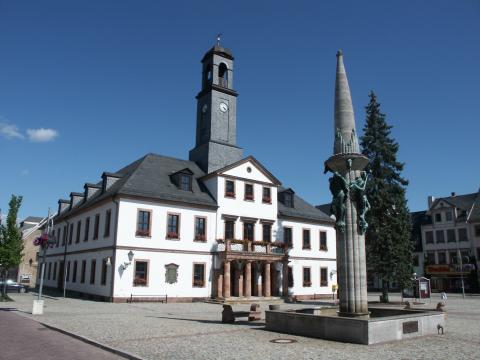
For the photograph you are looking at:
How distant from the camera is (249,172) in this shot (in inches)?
1437

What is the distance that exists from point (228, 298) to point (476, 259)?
40040mm

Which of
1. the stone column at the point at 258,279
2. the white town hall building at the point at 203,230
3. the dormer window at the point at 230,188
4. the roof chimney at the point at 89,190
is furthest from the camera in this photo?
the roof chimney at the point at 89,190

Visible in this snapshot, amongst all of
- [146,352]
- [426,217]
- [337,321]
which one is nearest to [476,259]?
[426,217]

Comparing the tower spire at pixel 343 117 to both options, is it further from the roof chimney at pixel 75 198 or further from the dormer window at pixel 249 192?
the roof chimney at pixel 75 198

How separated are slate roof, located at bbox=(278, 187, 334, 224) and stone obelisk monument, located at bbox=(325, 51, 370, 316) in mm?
22874

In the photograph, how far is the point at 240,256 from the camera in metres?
33.0

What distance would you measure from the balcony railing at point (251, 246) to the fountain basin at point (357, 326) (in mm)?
18219

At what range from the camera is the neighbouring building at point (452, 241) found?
5586 cm

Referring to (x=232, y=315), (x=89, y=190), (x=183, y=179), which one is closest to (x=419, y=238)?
(x=183, y=179)

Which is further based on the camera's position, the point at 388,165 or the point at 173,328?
the point at 388,165

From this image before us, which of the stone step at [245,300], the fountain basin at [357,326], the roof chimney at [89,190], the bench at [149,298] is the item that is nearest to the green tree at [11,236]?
the bench at [149,298]

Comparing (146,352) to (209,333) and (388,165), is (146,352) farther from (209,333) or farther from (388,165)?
(388,165)

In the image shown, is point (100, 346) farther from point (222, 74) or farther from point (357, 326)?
point (222, 74)

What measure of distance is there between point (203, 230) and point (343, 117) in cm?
1990
